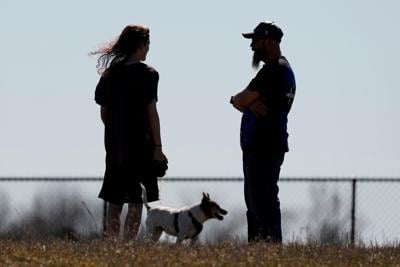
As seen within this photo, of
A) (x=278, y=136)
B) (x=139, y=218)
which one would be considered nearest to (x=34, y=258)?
(x=139, y=218)

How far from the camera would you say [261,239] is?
12008 mm

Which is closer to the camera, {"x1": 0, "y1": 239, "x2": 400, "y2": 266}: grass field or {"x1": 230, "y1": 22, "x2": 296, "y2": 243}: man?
{"x1": 0, "y1": 239, "x2": 400, "y2": 266}: grass field

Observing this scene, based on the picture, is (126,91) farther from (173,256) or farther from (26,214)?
(26,214)

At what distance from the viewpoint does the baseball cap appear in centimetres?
1234

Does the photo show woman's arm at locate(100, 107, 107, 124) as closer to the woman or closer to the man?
the woman

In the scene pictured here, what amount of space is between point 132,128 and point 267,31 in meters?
1.39

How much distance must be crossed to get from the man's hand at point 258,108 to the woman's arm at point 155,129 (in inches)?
30.6

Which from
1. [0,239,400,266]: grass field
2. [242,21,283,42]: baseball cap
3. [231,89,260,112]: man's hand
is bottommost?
[0,239,400,266]: grass field

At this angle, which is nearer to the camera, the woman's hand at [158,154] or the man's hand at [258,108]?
the woman's hand at [158,154]

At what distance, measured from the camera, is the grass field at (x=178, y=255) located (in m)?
10.2

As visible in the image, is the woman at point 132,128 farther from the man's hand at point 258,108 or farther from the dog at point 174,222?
the dog at point 174,222

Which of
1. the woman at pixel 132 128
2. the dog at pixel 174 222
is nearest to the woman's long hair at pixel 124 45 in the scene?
the woman at pixel 132 128

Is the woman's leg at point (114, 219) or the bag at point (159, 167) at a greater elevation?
the bag at point (159, 167)

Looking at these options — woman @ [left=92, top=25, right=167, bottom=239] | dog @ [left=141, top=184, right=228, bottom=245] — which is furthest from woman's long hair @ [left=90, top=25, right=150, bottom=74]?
dog @ [left=141, top=184, right=228, bottom=245]
